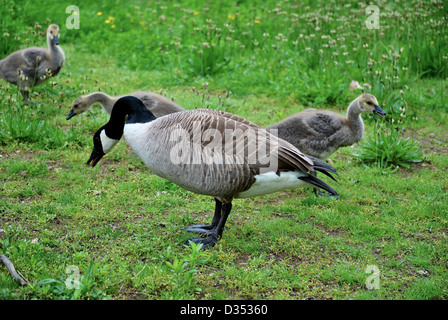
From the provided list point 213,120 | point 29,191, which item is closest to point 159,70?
point 29,191

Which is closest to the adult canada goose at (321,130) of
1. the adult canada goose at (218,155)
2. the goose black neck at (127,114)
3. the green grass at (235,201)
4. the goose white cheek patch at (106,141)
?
the green grass at (235,201)

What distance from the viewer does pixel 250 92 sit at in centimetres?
884

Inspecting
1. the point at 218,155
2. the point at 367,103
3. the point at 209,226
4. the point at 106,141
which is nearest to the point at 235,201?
the point at 209,226

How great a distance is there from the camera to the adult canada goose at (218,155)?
4.25 metres

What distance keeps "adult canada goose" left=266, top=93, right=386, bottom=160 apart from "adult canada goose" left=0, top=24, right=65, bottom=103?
3939 millimetres

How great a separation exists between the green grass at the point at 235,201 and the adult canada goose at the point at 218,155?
27.2 inches

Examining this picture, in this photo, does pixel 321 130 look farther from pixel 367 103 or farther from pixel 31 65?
pixel 31 65

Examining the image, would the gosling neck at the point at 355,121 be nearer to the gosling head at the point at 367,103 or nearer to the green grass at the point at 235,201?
the gosling head at the point at 367,103

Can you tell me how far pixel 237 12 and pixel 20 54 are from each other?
5.58 meters

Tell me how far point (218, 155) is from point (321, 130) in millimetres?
2160

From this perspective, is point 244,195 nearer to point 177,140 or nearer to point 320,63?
point 177,140

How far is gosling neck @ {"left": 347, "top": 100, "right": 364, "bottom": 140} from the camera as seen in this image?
616cm

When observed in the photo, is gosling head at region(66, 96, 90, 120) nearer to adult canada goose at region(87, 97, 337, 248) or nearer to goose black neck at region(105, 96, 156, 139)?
goose black neck at region(105, 96, 156, 139)

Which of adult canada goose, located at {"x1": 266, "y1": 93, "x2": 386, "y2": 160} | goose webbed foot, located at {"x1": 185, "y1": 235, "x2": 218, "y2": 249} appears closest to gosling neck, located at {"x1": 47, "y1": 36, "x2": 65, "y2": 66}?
adult canada goose, located at {"x1": 266, "y1": 93, "x2": 386, "y2": 160}
